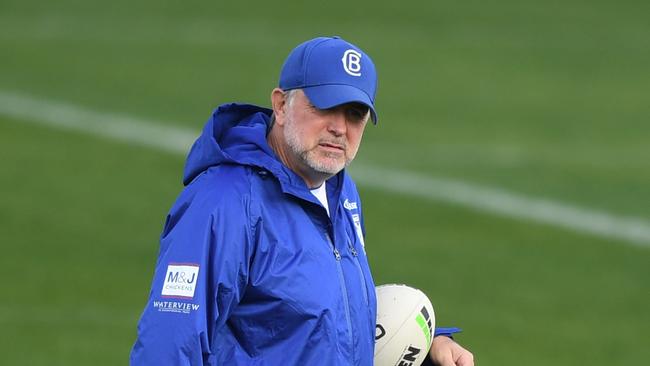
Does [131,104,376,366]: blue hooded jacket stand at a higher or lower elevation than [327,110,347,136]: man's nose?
lower

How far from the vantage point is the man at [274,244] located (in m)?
6.08

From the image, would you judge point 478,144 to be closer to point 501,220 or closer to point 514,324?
point 501,220

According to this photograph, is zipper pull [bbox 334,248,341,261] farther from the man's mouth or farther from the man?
the man's mouth

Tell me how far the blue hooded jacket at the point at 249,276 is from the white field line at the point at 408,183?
11.1m

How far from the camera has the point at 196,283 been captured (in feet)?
19.8

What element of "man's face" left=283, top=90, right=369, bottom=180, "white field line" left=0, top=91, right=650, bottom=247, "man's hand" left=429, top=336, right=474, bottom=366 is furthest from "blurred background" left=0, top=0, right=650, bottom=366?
"man's face" left=283, top=90, right=369, bottom=180

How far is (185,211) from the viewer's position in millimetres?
6211

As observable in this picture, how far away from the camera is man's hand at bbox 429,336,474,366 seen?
6863mm

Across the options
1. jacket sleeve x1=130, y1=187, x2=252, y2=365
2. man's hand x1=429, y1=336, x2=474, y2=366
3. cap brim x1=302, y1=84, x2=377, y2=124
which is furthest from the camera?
man's hand x1=429, y1=336, x2=474, y2=366

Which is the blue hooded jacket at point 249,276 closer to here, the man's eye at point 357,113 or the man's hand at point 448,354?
the man's eye at point 357,113

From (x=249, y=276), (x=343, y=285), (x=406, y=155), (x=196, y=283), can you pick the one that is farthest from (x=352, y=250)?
(x=406, y=155)

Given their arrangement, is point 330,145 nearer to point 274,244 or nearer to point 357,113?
point 357,113

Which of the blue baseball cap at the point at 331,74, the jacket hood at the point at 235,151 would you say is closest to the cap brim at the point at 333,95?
the blue baseball cap at the point at 331,74

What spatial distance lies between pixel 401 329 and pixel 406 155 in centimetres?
1259
